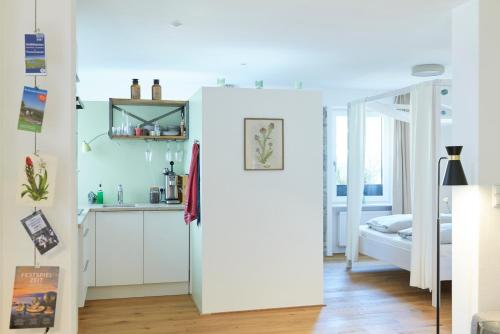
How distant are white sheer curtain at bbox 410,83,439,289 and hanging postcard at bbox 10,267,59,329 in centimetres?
346

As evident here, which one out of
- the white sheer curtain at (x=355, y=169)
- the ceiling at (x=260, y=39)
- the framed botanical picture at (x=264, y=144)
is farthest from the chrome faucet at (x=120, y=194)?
the white sheer curtain at (x=355, y=169)

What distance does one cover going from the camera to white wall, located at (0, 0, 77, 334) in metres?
2.20

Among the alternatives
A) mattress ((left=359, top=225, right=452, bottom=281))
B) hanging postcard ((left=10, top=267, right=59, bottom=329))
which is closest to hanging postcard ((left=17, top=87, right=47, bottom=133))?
hanging postcard ((left=10, top=267, right=59, bottom=329))

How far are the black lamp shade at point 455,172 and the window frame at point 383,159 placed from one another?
405 centimetres

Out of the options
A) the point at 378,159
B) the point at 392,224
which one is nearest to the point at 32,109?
the point at 392,224

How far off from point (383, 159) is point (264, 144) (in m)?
3.68

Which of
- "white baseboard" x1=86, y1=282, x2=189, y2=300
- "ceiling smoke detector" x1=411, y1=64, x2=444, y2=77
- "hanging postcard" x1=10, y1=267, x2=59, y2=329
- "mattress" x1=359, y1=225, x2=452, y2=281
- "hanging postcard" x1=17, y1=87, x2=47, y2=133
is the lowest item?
"white baseboard" x1=86, y1=282, x2=189, y2=300

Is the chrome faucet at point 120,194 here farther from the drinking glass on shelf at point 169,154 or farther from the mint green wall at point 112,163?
the drinking glass on shelf at point 169,154

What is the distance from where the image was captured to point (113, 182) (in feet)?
18.6

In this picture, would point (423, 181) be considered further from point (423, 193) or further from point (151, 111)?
point (151, 111)

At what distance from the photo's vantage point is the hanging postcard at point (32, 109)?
2161 mm

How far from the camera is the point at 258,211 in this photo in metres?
4.46

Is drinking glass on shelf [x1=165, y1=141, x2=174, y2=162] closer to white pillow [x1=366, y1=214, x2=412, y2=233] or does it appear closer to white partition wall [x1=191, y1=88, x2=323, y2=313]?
white partition wall [x1=191, y1=88, x2=323, y2=313]

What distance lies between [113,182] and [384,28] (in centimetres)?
343
